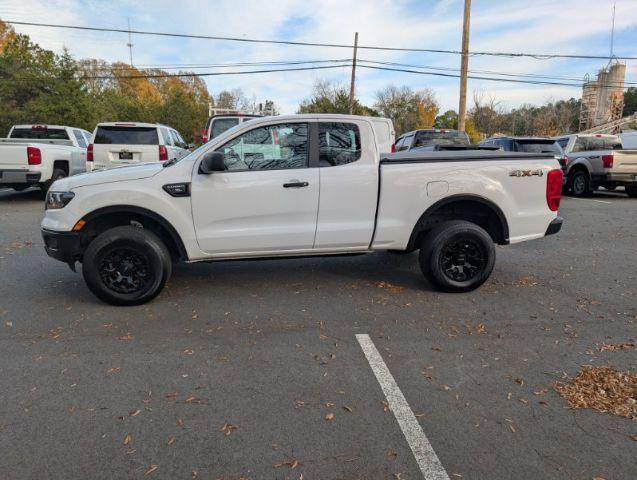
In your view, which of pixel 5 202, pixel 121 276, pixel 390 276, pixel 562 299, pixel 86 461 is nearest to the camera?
pixel 86 461

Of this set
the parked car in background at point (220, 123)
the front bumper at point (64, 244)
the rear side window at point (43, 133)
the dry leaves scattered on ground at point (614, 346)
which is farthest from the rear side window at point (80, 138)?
the dry leaves scattered on ground at point (614, 346)

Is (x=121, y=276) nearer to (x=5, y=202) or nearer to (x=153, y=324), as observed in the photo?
(x=153, y=324)

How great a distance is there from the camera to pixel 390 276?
19.5 ft

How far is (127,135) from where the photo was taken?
39.3 ft

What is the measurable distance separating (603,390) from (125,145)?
1128cm

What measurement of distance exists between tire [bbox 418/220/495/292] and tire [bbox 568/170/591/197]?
10.9 metres

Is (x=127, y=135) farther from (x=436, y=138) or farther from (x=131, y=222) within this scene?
(x=436, y=138)

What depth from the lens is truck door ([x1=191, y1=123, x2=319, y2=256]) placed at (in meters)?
4.82

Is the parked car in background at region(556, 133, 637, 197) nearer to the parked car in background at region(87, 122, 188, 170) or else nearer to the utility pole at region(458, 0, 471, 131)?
the utility pole at region(458, 0, 471, 131)

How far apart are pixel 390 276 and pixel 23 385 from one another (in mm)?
3947

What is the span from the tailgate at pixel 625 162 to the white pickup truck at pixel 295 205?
9.93 meters

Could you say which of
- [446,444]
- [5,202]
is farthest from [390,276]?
[5,202]

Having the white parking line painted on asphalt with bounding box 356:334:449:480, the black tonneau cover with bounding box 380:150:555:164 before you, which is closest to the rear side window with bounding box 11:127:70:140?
the black tonneau cover with bounding box 380:150:555:164

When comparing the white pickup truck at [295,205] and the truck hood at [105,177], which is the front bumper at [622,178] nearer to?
the white pickup truck at [295,205]
